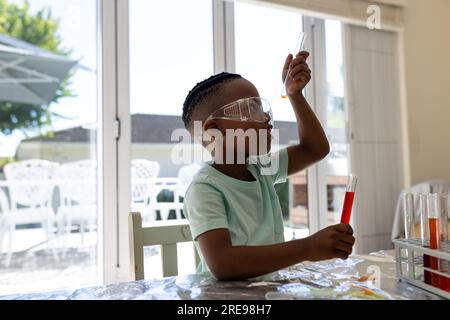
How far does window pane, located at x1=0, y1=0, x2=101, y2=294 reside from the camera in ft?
5.93

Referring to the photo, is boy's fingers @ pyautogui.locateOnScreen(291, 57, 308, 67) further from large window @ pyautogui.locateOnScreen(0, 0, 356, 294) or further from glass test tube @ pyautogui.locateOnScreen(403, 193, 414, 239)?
large window @ pyautogui.locateOnScreen(0, 0, 356, 294)

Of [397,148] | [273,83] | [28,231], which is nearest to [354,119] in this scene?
[397,148]

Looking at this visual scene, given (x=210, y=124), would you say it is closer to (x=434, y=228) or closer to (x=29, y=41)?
(x=434, y=228)

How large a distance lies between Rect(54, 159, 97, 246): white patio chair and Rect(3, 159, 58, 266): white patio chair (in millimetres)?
47

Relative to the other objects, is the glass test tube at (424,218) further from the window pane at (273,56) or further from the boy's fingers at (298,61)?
the window pane at (273,56)

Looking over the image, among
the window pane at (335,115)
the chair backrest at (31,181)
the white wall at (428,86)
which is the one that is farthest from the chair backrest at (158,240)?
the white wall at (428,86)

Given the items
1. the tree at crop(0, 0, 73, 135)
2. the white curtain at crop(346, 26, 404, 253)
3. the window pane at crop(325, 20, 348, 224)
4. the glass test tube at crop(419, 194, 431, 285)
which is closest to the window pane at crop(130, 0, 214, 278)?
the tree at crop(0, 0, 73, 135)

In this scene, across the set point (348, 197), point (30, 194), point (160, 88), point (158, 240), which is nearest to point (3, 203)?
point (30, 194)

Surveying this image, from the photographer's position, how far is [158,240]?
74cm

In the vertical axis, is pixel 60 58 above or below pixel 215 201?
above

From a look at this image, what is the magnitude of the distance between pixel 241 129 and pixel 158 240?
0.28 metres
